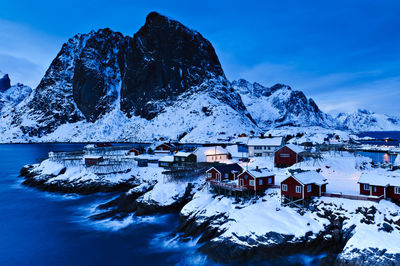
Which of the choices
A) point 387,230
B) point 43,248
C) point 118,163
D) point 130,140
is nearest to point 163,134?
point 130,140

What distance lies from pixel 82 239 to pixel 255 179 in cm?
2241

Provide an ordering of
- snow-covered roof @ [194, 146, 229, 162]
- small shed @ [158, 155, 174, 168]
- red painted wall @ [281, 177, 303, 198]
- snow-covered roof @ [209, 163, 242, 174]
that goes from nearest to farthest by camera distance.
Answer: red painted wall @ [281, 177, 303, 198] → snow-covered roof @ [209, 163, 242, 174] → small shed @ [158, 155, 174, 168] → snow-covered roof @ [194, 146, 229, 162]

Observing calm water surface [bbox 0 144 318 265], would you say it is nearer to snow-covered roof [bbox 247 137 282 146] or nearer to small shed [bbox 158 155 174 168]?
small shed [bbox 158 155 174 168]

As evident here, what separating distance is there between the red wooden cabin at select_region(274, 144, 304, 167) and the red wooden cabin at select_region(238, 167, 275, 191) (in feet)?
49.9

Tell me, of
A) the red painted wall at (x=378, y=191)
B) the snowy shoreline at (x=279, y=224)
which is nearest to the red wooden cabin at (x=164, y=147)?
the snowy shoreline at (x=279, y=224)

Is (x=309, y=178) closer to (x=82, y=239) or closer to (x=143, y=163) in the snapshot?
(x=82, y=239)

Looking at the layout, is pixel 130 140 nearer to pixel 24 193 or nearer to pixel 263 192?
pixel 24 193

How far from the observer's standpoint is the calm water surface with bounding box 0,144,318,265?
27.0m

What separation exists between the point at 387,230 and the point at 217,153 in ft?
136

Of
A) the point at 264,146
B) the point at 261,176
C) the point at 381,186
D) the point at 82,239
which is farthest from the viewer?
the point at 264,146

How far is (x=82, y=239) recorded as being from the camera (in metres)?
31.9

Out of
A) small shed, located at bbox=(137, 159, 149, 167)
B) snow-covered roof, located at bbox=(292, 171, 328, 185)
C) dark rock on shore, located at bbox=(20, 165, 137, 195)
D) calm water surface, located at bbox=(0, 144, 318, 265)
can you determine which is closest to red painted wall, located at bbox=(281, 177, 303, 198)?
snow-covered roof, located at bbox=(292, 171, 328, 185)

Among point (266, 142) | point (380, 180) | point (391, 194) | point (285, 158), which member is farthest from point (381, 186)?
point (266, 142)

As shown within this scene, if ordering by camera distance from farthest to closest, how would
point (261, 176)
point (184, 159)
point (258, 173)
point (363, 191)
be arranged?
point (184, 159)
point (258, 173)
point (261, 176)
point (363, 191)
